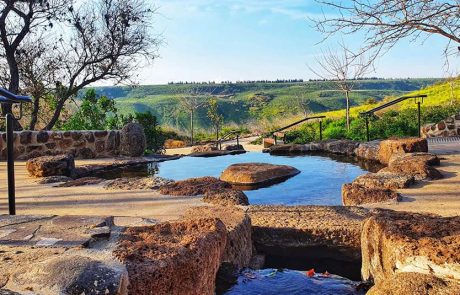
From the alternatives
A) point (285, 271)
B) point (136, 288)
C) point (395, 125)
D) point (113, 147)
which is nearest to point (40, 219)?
point (136, 288)

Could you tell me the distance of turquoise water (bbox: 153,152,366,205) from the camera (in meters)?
6.25

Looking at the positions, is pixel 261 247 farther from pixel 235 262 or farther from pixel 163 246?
pixel 163 246

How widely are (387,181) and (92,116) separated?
10316mm

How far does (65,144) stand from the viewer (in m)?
10.8

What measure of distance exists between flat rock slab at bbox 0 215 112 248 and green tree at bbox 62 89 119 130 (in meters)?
10.6

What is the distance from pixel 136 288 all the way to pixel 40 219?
1425 millimetres

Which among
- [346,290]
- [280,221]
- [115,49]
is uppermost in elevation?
[115,49]

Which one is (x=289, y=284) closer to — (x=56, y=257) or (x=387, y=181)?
(x=56, y=257)

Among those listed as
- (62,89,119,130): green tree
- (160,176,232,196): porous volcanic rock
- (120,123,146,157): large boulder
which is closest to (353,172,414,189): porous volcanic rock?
(160,176,232,196): porous volcanic rock

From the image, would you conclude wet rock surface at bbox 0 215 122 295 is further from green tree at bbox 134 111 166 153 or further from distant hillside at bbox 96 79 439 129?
distant hillside at bbox 96 79 439 129

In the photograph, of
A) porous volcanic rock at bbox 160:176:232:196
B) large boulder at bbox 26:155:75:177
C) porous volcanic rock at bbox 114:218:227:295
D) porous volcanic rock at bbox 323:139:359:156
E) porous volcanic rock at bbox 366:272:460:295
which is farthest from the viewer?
porous volcanic rock at bbox 323:139:359:156

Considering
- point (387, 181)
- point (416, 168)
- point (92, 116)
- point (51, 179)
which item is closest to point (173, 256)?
point (387, 181)

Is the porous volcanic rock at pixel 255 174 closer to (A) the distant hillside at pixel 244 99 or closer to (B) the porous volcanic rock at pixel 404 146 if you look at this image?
(B) the porous volcanic rock at pixel 404 146

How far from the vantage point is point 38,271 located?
7.06 ft
